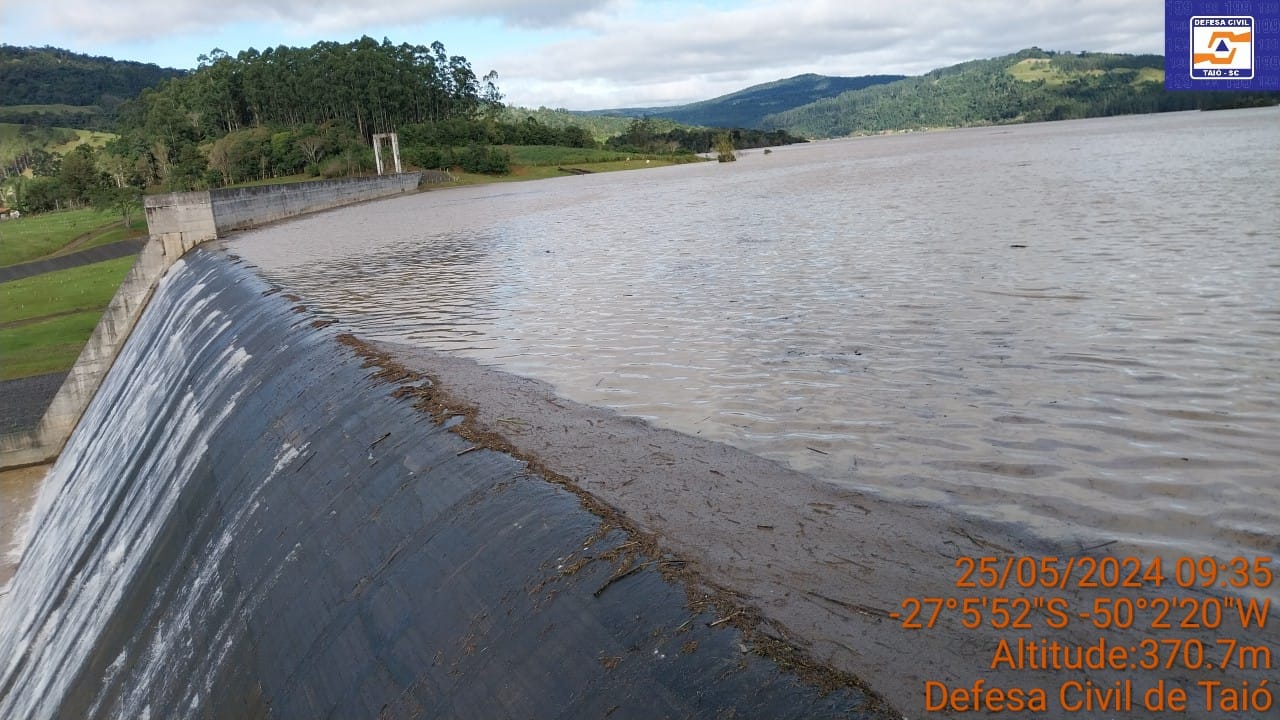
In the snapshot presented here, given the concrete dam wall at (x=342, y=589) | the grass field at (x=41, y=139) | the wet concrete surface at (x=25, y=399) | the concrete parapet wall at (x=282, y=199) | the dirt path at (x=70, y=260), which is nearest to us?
the concrete dam wall at (x=342, y=589)

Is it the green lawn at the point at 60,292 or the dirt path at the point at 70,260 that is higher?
the dirt path at the point at 70,260

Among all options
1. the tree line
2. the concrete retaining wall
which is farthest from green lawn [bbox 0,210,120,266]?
the tree line

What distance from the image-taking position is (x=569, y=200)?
130ft

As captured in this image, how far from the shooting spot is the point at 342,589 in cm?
452

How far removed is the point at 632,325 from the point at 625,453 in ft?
14.8

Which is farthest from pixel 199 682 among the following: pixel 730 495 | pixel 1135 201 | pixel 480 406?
pixel 1135 201

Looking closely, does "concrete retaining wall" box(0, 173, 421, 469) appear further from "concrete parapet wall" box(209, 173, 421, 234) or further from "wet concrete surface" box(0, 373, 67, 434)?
"wet concrete surface" box(0, 373, 67, 434)

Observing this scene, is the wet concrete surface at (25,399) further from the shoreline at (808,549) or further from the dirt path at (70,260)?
the dirt path at (70,260)

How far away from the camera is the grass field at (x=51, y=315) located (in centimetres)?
2624

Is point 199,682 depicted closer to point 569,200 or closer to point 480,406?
point 480,406

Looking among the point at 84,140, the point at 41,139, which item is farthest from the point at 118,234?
the point at 41,139

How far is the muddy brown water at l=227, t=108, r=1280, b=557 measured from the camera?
16.3 feet
